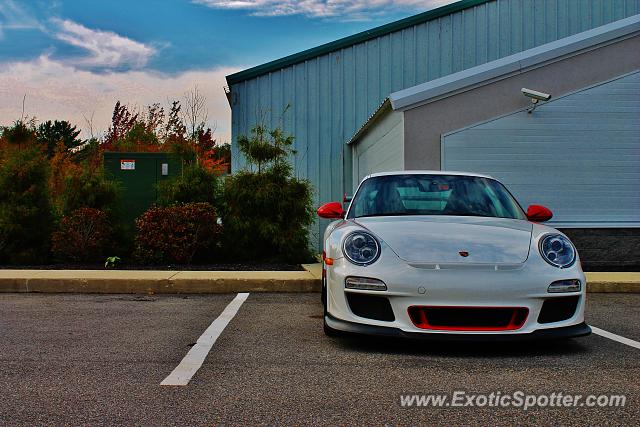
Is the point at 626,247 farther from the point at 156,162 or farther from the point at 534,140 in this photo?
the point at 156,162

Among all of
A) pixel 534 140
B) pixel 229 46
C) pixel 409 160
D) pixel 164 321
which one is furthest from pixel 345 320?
pixel 229 46

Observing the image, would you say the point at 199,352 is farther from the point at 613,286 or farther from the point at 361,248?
the point at 613,286

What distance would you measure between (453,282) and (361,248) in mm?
726

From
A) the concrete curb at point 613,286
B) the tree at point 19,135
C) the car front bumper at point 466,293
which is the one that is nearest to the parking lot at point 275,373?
the car front bumper at point 466,293

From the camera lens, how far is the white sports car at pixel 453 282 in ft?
15.3

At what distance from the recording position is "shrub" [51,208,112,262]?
1084 cm

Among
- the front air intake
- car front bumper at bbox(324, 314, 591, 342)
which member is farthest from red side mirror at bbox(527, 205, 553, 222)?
the front air intake

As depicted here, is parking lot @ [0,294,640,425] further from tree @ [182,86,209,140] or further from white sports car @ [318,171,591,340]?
tree @ [182,86,209,140]

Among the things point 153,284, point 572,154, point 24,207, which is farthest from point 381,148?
point 24,207

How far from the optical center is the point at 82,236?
10898mm

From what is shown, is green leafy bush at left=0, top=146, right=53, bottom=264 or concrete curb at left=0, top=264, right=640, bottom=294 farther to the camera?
green leafy bush at left=0, top=146, right=53, bottom=264

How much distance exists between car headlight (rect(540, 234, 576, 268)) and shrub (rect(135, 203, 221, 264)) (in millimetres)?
6819

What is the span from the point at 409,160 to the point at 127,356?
7.00 m

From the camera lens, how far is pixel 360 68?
15.7m
